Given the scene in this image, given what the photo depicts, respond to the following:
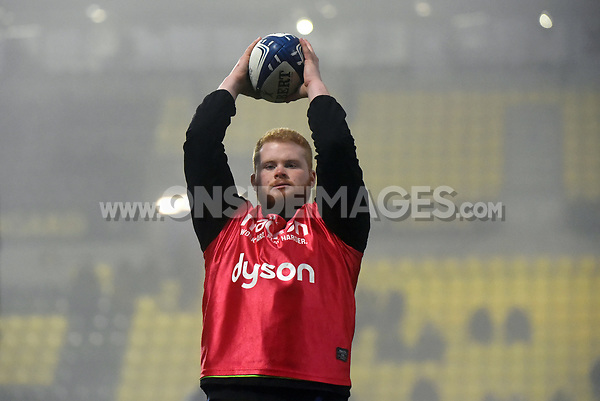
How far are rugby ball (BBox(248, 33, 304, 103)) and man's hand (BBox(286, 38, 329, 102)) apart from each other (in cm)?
2

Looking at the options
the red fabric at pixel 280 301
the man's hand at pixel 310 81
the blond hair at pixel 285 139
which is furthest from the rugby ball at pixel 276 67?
the red fabric at pixel 280 301

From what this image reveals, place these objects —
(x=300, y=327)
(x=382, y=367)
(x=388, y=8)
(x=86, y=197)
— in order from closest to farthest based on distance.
A: (x=300, y=327)
(x=382, y=367)
(x=86, y=197)
(x=388, y=8)

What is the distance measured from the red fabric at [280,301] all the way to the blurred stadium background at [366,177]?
5.53ft

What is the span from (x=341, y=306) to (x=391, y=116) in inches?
86.2

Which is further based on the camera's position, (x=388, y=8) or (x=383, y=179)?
(x=388, y=8)

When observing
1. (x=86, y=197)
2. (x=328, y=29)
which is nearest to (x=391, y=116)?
(x=328, y=29)

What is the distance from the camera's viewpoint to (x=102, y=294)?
3.33 m

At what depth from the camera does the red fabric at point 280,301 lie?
4.87ft

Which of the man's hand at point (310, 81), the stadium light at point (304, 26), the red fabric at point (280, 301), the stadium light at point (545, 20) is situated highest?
the stadium light at point (545, 20)

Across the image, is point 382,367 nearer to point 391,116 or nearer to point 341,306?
point 391,116

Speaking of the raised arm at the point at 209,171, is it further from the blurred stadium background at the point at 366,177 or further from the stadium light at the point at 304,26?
the stadium light at the point at 304,26

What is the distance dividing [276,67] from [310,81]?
0.13 m

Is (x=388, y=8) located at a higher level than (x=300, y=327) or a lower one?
higher

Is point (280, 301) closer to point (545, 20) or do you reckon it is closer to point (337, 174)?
point (337, 174)
